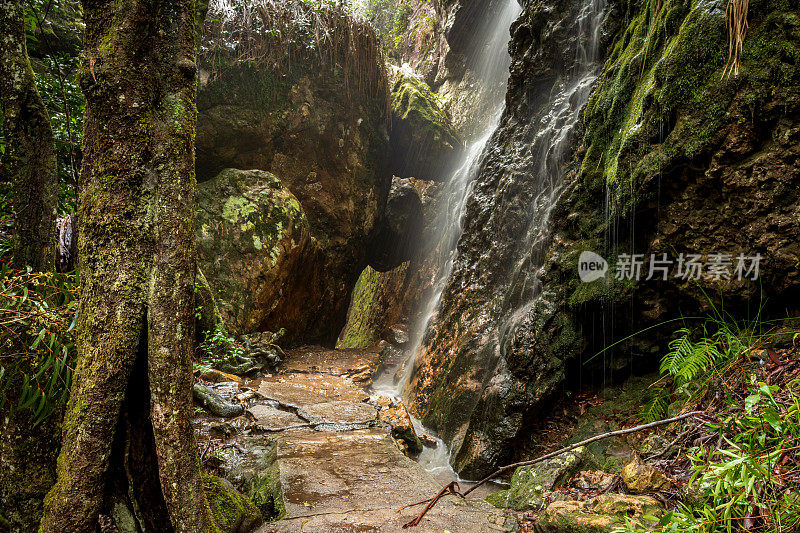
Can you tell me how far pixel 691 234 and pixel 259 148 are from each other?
8.33 metres

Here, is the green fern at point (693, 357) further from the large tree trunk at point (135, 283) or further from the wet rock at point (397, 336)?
the wet rock at point (397, 336)

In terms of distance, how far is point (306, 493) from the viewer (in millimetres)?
2676

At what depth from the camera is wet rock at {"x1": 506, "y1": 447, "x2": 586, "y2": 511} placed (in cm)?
283

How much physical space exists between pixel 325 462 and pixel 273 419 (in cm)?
140

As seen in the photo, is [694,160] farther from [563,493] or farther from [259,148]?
[259,148]

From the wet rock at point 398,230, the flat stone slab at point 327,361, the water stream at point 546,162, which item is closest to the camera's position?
the water stream at point 546,162

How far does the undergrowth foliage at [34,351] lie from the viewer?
68.6 inches

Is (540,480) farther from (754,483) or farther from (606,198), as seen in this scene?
(606,198)

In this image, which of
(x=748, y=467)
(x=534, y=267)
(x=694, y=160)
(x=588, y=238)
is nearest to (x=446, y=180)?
(x=534, y=267)

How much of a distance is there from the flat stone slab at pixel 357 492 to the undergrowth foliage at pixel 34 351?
1248mm

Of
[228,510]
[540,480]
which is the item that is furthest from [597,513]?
[228,510]

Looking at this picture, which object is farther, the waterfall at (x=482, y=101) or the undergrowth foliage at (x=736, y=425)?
the waterfall at (x=482, y=101)

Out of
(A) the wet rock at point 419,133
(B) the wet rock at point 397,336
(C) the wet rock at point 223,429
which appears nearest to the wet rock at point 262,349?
(C) the wet rock at point 223,429

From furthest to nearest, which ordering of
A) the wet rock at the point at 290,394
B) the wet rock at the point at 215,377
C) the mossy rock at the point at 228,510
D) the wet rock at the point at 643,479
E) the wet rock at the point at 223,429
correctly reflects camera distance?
the wet rock at the point at 290,394, the wet rock at the point at 215,377, the wet rock at the point at 223,429, the wet rock at the point at 643,479, the mossy rock at the point at 228,510
